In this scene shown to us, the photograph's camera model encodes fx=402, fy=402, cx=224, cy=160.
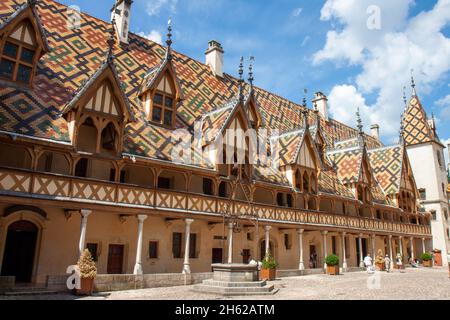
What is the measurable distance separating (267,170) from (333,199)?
19.9 ft

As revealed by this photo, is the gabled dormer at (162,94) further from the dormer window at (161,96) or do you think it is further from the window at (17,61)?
the window at (17,61)

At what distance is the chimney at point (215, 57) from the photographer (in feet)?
96.3

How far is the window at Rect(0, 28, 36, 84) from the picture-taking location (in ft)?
51.4

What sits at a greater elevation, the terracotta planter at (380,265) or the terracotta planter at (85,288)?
the terracotta planter at (380,265)

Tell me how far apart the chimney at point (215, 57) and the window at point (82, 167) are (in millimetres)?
14800

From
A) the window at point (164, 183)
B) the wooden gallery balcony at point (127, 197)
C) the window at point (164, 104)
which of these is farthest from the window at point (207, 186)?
the window at point (164, 104)

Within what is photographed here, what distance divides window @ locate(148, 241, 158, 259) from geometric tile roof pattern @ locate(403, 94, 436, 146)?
3268 centimetres

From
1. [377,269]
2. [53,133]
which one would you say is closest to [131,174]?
[53,133]

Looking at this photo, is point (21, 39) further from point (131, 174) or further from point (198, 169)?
point (198, 169)

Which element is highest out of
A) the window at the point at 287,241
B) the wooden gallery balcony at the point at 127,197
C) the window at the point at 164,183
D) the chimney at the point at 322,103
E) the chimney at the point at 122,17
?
the chimney at the point at 322,103

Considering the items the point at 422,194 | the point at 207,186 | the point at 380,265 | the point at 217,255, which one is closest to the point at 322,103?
the point at 422,194

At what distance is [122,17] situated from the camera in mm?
23750

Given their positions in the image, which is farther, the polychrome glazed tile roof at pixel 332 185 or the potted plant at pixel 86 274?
the polychrome glazed tile roof at pixel 332 185

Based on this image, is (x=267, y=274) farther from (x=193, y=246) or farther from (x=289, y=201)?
(x=289, y=201)
